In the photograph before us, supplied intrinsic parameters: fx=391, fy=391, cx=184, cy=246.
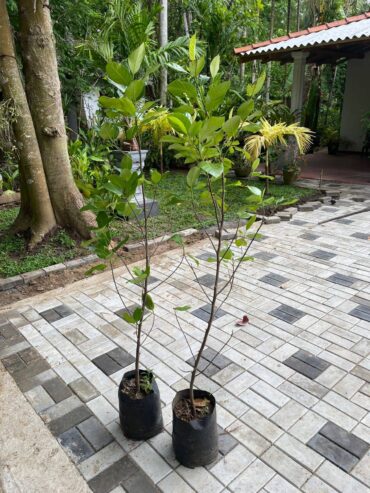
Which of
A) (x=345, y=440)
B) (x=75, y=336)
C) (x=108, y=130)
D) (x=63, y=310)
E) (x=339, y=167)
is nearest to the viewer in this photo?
(x=108, y=130)

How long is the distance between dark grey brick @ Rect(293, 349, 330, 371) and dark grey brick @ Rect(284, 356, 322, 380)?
0.09 feet

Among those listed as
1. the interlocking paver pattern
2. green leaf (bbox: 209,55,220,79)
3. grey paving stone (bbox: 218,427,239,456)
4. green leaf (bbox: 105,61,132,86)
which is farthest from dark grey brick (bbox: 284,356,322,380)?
green leaf (bbox: 105,61,132,86)

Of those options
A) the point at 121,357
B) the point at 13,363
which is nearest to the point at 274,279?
the point at 121,357

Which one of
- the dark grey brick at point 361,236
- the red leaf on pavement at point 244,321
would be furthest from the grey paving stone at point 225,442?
the dark grey brick at point 361,236

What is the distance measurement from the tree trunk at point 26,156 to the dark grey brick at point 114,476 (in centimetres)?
296

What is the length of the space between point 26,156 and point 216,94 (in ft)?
11.1

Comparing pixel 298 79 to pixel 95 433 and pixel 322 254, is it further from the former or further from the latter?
pixel 95 433

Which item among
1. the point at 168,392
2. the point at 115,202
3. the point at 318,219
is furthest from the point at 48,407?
the point at 318,219

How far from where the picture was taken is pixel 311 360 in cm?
246

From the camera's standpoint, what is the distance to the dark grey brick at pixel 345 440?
5.97 ft

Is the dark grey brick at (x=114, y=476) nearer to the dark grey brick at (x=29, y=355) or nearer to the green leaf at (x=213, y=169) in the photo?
the dark grey brick at (x=29, y=355)

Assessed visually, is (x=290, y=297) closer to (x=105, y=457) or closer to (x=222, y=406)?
(x=222, y=406)

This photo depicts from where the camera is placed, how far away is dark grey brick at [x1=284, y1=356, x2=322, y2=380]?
2336mm

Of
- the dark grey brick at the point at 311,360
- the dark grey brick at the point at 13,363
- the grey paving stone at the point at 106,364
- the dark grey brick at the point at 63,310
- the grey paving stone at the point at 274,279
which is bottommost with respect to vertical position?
the dark grey brick at the point at 63,310
